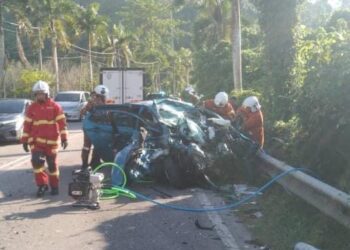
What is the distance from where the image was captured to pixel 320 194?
269 inches

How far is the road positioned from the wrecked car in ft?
1.19

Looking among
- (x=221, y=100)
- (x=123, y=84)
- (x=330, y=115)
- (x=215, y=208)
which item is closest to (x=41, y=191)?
(x=215, y=208)

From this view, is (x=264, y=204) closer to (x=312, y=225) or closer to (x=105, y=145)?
(x=312, y=225)

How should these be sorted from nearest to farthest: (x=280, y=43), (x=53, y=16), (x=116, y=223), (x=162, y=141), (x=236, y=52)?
→ (x=116, y=223)
(x=162, y=141)
(x=280, y=43)
(x=236, y=52)
(x=53, y=16)

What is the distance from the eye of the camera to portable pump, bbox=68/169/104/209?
27.9 ft

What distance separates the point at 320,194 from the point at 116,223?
Result: 8.56 feet

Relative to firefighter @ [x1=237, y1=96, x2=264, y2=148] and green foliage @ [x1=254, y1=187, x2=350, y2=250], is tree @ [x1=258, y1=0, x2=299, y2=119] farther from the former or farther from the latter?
green foliage @ [x1=254, y1=187, x2=350, y2=250]

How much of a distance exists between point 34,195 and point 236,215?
10.9 ft

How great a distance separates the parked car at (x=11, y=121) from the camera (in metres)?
18.2

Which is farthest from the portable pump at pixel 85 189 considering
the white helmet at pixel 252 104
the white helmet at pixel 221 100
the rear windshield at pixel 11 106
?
the rear windshield at pixel 11 106

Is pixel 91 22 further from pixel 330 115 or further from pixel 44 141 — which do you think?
pixel 330 115

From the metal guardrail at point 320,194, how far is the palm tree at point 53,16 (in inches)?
1104

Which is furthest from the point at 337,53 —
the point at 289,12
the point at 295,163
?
the point at 289,12

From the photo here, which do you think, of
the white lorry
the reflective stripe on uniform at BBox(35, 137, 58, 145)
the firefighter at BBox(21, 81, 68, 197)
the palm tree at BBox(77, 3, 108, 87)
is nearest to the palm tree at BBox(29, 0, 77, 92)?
the palm tree at BBox(77, 3, 108, 87)
